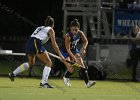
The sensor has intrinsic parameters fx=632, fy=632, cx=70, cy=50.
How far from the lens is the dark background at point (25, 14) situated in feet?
119

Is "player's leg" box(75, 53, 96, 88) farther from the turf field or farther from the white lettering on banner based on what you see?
the white lettering on banner

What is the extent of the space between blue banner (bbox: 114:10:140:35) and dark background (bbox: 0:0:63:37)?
14.1m

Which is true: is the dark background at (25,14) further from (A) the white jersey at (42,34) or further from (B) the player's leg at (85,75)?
(A) the white jersey at (42,34)

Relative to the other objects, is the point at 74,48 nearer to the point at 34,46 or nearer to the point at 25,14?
the point at 34,46

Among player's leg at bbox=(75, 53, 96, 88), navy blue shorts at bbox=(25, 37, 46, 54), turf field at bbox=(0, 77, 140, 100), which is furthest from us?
player's leg at bbox=(75, 53, 96, 88)

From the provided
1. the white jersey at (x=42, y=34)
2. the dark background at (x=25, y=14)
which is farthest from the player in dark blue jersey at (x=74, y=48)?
the dark background at (x=25, y=14)

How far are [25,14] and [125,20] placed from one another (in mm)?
16016

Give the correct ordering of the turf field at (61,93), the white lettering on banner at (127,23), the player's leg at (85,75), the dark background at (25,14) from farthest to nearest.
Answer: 1. the dark background at (25,14)
2. the white lettering on banner at (127,23)
3. the player's leg at (85,75)
4. the turf field at (61,93)

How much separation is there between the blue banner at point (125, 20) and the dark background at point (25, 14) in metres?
14.1

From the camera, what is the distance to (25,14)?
37.1 m

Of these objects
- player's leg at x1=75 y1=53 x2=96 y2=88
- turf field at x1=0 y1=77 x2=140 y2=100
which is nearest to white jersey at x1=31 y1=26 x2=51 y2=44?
turf field at x1=0 y1=77 x2=140 y2=100

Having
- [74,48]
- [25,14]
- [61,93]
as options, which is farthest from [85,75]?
[25,14]

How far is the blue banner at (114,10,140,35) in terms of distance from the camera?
21.8m

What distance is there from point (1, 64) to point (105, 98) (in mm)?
14862
